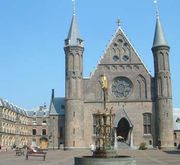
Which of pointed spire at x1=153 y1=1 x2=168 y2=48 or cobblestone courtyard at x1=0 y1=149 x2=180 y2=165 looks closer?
cobblestone courtyard at x1=0 y1=149 x2=180 y2=165

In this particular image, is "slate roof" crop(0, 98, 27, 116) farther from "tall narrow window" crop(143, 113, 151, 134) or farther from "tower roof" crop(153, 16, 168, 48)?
"tower roof" crop(153, 16, 168, 48)

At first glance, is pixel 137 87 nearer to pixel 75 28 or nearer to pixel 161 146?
pixel 161 146

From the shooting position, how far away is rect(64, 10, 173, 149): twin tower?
67625 mm

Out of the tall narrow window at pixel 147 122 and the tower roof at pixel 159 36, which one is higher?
the tower roof at pixel 159 36

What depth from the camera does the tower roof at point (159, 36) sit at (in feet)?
238

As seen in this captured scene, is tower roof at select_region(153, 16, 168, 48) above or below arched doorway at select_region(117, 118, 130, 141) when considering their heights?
above

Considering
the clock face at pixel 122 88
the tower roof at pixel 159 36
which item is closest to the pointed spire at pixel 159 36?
the tower roof at pixel 159 36

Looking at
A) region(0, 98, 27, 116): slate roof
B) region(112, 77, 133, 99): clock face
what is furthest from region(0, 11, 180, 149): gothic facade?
region(0, 98, 27, 116): slate roof

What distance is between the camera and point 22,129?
107 meters

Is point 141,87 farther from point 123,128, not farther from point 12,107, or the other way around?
point 12,107

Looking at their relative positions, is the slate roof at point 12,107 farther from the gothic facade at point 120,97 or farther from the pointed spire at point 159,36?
the pointed spire at point 159,36

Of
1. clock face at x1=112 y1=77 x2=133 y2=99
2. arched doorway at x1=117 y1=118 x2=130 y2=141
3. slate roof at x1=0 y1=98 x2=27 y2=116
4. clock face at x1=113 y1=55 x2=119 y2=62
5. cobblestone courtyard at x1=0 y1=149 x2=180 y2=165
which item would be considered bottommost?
cobblestone courtyard at x1=0 y1=149 x2=180 y2=165

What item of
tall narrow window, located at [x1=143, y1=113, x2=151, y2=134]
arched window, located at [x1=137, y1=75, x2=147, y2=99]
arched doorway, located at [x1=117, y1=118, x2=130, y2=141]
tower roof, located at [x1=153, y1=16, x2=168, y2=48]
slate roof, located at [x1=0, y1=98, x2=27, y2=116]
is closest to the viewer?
tall narrow window, located at [x1=143, y1=113, x2=151, y2=134]

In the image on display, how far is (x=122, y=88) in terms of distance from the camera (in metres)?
71.7
